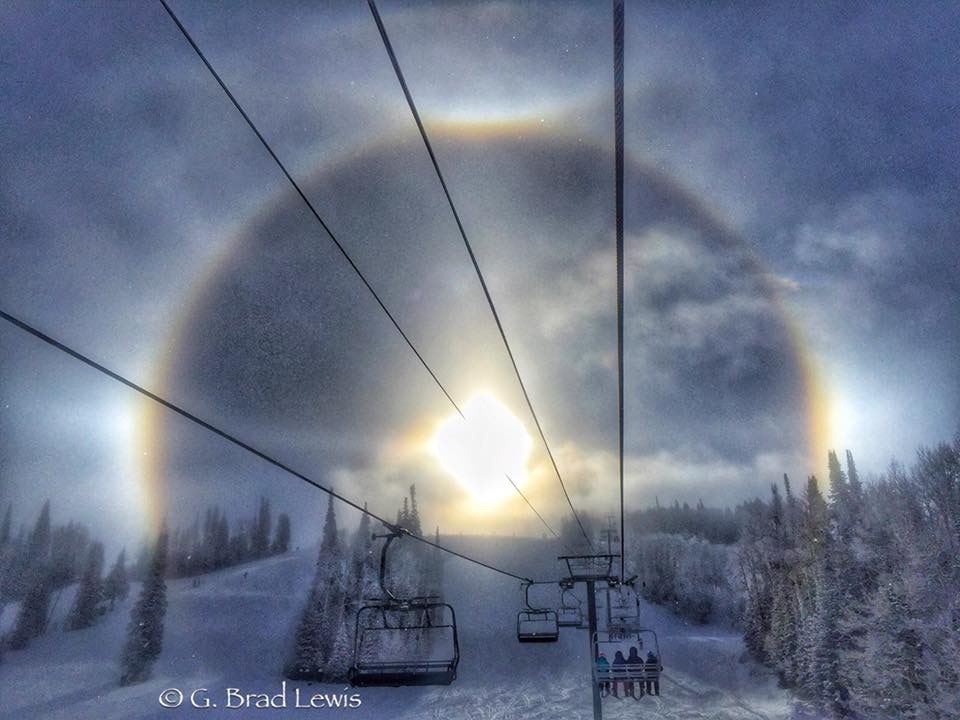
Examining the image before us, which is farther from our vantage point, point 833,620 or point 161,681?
point 161,681

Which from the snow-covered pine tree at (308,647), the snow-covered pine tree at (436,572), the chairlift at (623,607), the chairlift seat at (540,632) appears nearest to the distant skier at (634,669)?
the chairlift at (623,607)

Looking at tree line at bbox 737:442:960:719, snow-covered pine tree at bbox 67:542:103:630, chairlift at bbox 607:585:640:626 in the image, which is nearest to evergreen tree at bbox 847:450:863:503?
tree line at bbox 737:442:960:719

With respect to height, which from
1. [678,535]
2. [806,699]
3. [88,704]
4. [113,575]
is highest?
[678,535]

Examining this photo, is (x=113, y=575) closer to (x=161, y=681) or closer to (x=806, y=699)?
(x=161, y=681)

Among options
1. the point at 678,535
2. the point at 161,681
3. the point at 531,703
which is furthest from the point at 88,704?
the point at 678,535

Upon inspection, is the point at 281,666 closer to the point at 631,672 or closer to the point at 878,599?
the point at 878,599

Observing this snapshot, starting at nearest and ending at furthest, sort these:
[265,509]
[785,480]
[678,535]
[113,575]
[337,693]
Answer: [337,693] → [785,480] → [113,575] → [678,535] → [265,509]
